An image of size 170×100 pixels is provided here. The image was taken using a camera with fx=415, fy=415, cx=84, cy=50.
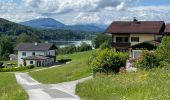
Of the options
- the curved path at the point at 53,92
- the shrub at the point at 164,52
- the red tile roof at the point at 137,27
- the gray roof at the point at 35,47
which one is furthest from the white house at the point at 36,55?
the shrub at the point at 164,52

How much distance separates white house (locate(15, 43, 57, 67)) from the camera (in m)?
96.6

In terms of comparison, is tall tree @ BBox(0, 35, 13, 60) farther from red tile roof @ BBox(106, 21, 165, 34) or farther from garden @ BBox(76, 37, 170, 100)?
garden @ BBox(76, 37, 170, 100)

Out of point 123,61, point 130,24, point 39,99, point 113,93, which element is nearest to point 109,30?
point 130,24

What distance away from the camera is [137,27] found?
226ft

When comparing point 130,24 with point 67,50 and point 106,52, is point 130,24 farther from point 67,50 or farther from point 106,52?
point 67,50

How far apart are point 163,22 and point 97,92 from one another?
49.8 meters

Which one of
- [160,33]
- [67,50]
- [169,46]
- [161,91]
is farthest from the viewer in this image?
[67,50]

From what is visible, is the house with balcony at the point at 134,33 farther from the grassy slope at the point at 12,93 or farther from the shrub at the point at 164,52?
the grassy slope at the point at 12,93

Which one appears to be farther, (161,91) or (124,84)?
(124,84)

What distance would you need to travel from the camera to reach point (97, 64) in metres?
37.1

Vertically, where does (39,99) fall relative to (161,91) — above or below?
below

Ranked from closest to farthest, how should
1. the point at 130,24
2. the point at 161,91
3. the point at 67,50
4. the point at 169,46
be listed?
the point at 161,91, the point at 169,46, the point at 130,24, the point at 67,50

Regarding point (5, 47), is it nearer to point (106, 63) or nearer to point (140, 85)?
point (106, 63)

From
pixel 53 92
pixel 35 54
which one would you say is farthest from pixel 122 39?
pixel 53 92
